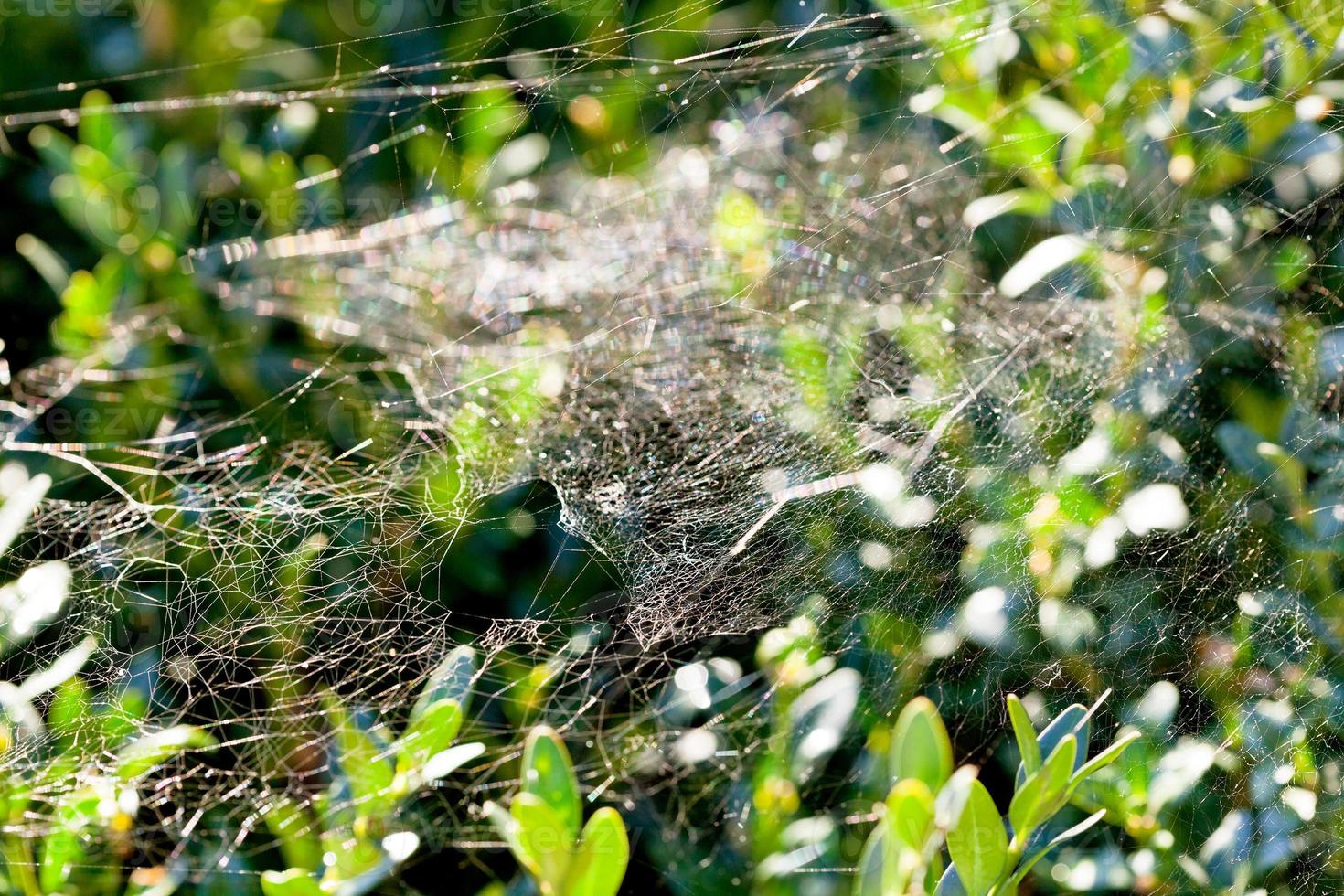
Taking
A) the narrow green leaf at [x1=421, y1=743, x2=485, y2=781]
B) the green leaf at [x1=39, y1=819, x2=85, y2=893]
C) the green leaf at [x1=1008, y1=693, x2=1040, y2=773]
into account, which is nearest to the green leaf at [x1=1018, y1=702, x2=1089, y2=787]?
the green leaf at [x1=1008, y1=693, x2=1040, y2=773]

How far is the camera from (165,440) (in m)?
1.52

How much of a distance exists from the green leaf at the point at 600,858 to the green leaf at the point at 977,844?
232mm

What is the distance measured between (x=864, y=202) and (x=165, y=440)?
3.96ft

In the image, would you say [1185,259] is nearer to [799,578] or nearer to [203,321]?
[799,578]

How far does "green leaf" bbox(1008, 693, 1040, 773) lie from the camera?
701 millimetres

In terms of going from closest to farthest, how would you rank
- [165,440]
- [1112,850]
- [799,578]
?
[1112,850] < [799,578] < [165,440]

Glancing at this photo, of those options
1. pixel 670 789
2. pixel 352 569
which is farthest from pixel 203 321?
pixel 670 789

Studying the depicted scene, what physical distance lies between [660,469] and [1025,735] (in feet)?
2.45

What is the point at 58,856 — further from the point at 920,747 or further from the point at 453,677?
the point at 920,747

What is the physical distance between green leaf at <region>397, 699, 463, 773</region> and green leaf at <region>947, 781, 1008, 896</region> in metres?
0.43

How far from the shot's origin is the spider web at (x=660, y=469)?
109 centimetres

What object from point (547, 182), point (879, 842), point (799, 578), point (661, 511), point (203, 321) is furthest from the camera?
point (547, 182)

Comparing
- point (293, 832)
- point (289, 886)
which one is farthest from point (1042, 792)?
point (293, 832)

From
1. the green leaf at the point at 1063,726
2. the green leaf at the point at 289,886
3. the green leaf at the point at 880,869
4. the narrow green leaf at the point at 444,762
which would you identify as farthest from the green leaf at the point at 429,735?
the green leaf at the point at 1063,726
